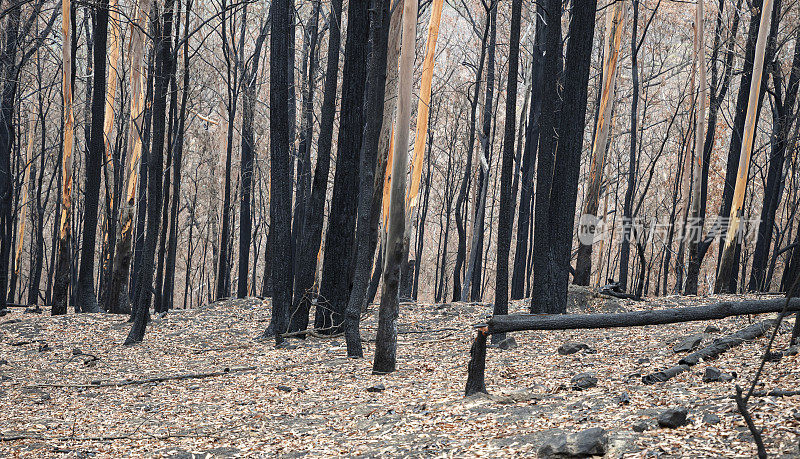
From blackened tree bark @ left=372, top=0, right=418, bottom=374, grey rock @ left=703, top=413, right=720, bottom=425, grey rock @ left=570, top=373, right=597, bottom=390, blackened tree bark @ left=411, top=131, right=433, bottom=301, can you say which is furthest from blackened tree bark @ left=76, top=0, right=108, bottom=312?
A: grey rock @ left=703, top=413, right=720, bottom=425

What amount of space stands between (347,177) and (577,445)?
6820 millimetres

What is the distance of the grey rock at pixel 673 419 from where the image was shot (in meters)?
3.97

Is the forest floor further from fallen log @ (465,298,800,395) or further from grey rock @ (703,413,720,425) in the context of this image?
fallen log @ (465,298,800,395)

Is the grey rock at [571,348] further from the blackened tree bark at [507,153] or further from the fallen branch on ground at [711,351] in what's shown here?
the fallen branch on ground at [711,351]

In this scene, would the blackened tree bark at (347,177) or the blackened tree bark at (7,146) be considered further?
the blackened tree bark at (7,146)

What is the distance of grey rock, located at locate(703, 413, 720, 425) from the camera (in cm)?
392

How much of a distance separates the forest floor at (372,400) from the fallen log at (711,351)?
9cm

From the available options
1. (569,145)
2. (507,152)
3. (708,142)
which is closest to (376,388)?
(507,152)

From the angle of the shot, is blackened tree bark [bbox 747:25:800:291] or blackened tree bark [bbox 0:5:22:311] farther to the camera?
blackened tree bark [bbox 747:25:800:291]

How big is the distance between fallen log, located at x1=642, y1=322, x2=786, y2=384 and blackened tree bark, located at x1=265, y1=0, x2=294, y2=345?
20.7ft

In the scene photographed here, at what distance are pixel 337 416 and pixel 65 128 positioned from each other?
11870mm

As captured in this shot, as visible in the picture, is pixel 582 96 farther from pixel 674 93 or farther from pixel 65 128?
pixel 674 93

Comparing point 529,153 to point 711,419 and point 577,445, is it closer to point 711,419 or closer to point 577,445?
point 711,419

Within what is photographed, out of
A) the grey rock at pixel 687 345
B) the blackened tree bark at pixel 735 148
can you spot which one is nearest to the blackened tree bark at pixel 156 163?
the grey rock at pixel 687 345
